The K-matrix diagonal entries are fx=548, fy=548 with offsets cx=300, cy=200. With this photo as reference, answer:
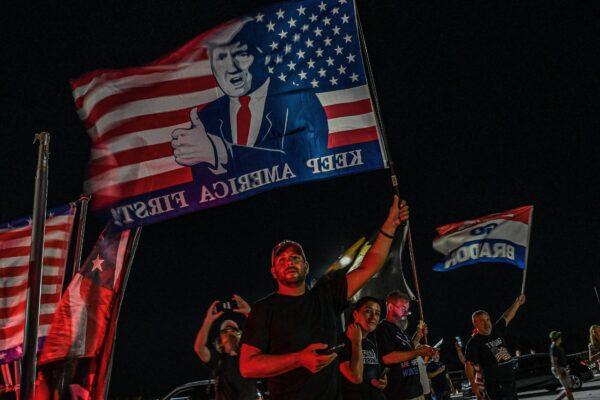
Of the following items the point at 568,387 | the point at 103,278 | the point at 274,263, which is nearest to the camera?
the point at 274,263

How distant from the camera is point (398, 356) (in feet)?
18.5

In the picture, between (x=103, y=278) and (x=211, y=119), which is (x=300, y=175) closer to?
(x=211, y=119)

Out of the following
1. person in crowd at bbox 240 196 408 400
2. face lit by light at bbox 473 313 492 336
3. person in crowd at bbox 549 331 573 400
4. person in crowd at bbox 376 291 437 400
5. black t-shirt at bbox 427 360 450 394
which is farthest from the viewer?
person in crowd at bbox 549 331 573 400

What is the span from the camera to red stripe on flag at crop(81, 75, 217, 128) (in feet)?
22.1

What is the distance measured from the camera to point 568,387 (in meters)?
11.6

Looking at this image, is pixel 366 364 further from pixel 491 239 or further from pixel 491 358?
pixel 491 239

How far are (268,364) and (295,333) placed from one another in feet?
0.92

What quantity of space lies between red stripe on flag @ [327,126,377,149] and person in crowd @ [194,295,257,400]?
89.2 inches

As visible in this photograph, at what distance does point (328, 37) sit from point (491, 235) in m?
7.51

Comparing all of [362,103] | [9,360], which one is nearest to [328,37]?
[362,103]

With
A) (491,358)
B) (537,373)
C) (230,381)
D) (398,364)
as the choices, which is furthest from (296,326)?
(537,373)

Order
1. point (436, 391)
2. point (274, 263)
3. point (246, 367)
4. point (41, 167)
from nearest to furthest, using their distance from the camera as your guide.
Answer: point (246, 367) < point (274, 263) < point (41, 167) < point (436, 391)

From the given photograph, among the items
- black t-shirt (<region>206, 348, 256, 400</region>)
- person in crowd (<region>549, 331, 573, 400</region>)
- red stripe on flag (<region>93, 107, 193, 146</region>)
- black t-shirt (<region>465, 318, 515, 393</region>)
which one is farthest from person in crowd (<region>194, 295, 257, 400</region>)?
person in crowd (<region>549, 331, 573, 400</region>)

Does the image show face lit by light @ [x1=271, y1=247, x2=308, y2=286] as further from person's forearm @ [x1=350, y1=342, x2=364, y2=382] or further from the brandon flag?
the brandon flag
